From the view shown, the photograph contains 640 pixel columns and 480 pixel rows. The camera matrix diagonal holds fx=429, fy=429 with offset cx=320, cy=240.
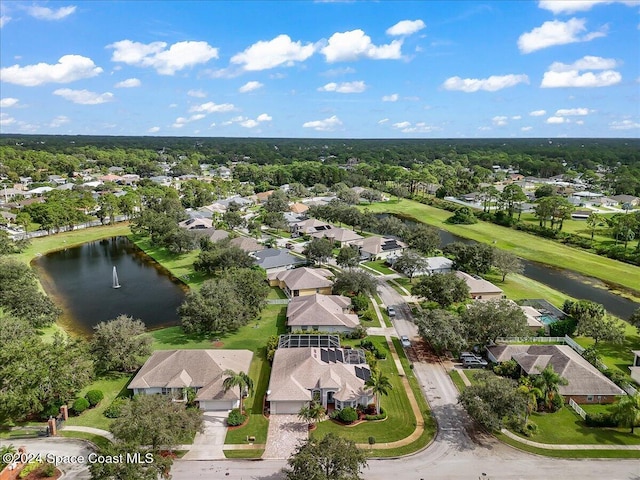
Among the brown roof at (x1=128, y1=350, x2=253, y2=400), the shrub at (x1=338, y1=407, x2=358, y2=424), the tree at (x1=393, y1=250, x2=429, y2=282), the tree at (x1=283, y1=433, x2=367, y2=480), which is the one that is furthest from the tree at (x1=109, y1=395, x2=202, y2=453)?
the tree at (x1=393, y1=250, x2=429, y2=282)

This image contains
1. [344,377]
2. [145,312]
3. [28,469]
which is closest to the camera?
[28,469]

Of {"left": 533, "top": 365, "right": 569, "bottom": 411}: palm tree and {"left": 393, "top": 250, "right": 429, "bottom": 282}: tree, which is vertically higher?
{"left": 393, "top": 250, "right": 429, "bottom": 282}: tree

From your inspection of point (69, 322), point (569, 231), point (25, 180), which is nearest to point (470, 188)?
point (569, 231)

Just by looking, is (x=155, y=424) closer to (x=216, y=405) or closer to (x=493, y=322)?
(x=216, y=405)

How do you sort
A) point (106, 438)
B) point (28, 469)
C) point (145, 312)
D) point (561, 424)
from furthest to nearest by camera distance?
point (145, 312)
point (561, 424)
point (106, 438)
point (28, 469)

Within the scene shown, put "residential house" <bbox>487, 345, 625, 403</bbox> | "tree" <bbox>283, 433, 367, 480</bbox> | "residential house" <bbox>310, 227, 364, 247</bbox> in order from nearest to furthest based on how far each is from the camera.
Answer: "tree" <bbox>283, 433, 367, 480</bbox> < "residential house" <bbox>487, 345, 625, 403</bbox> < "residential house" <bbox>310, 227, 364, 247</bbox>

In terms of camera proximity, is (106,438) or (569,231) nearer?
(106,438)

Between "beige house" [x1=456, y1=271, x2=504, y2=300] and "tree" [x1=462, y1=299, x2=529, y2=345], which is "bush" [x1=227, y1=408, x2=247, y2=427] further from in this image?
"beige house" [x1=456, y1=271, x2=504, y2=300]

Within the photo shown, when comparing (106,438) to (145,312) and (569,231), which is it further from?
(569,231)
